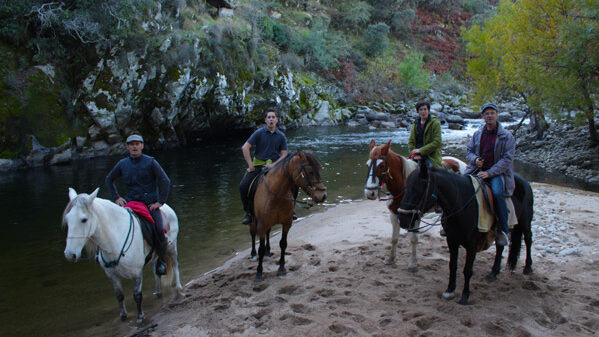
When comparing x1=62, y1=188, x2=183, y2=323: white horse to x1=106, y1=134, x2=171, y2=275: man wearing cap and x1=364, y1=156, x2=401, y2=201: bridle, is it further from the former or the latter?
x1=364, y1=156, x2=401, y2=201: bridle

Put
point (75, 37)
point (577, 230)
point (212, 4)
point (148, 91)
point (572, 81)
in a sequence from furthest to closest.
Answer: point (212, 4)
point (148, 91)
point (75, 37)
point (572, 81)
point (577, 230)

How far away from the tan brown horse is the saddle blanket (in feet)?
7.58

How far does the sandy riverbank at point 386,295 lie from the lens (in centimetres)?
440

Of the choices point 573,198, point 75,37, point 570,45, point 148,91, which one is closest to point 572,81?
point 570,45

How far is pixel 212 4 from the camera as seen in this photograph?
105ft

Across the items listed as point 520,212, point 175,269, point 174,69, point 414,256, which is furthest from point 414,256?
point 174,69

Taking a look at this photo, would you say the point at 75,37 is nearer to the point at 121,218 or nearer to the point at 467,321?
the point at 121,218

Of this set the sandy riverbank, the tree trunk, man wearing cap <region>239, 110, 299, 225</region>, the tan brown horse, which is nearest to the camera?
the sandy riverbank

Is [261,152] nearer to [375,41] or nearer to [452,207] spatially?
[452,207]

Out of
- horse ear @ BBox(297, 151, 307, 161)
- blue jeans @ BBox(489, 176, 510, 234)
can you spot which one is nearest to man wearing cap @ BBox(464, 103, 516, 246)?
blue jeans @ BBox(489, 176, 510, 234)

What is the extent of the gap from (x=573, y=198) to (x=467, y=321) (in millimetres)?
8540

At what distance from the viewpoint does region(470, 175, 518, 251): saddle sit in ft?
16.4

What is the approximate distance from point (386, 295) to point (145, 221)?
363 centimetres

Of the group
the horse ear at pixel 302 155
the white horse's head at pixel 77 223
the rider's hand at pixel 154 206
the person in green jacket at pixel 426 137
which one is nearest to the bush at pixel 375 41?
the person in green jacket at pixel 426 137
